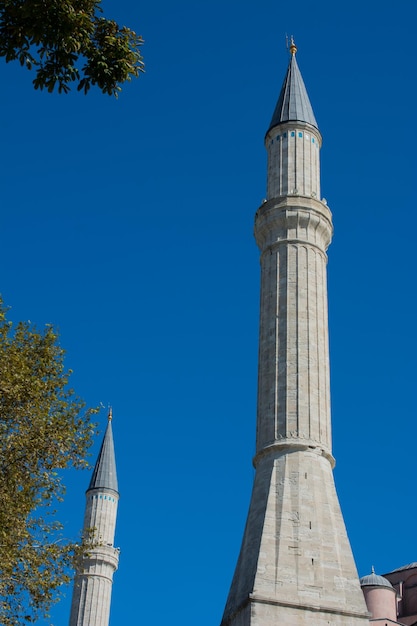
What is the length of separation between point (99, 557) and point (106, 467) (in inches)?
155

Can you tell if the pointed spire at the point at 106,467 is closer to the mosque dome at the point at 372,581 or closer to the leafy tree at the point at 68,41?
the mosque dome at the point at 372,581

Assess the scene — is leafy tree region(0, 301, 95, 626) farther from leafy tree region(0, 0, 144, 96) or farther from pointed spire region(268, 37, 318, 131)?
pointed spire region(268, 37, 318, 131)

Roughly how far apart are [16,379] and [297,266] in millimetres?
11728

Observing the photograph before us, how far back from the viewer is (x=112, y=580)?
1497 inches

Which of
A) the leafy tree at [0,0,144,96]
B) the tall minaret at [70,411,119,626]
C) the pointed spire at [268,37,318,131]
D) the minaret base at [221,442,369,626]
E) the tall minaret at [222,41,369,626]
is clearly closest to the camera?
the leafy tree at [0,0,144,96]

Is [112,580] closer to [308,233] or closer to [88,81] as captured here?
[308,233]

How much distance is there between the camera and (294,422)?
74.4 ft

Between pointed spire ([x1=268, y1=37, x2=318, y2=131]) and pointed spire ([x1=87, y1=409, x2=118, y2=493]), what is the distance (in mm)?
17781

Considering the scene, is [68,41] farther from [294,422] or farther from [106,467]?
[106,467]

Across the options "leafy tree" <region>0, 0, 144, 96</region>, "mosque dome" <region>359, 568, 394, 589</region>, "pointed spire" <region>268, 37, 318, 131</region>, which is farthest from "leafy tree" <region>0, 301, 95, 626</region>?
"mosque dome" <region>359, 568, 394, 589</region>

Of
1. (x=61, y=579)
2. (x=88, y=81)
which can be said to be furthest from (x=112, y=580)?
(x=88, y=81)

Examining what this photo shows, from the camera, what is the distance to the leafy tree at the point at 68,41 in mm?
10258

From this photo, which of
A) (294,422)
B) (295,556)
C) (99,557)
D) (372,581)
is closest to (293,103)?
(294,422)

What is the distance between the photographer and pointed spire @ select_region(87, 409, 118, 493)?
3922 cm
